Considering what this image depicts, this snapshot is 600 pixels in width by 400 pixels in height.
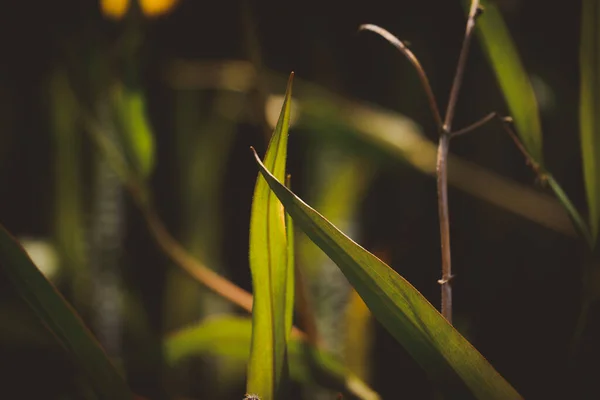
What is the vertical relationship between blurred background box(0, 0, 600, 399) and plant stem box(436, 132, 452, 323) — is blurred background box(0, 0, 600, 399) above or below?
above

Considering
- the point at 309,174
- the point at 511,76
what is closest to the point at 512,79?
the point at 511,76

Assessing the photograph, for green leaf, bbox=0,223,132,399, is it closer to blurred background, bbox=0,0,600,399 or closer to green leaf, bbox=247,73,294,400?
green leaf, bbox=247,73,294,400

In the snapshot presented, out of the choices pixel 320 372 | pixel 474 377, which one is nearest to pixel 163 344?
pixel 320 372

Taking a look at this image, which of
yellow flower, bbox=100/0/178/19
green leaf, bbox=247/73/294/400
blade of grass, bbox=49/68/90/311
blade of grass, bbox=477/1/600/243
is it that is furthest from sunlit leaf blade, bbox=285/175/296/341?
blade of grass, bbox=49/68/90/311

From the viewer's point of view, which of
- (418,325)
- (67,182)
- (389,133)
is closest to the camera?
(418,325)

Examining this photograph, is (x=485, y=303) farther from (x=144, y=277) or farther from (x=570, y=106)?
(x=144, y=277)

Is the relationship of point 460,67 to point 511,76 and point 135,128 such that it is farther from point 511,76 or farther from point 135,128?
point 135,128

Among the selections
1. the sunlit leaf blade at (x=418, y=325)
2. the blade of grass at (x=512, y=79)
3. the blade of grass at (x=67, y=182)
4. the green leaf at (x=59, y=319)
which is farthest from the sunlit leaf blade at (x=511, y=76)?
the blade of grass at (x=67, y=182)
